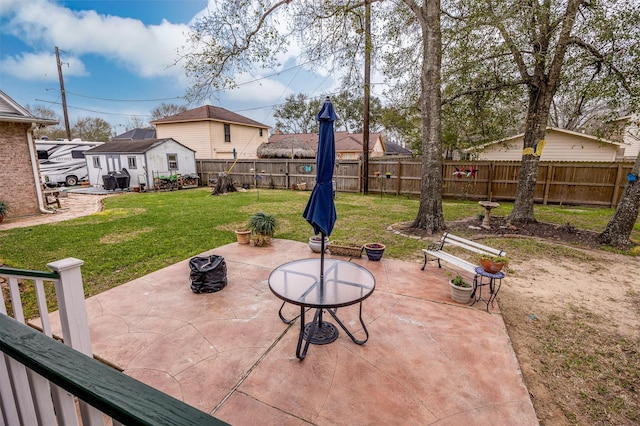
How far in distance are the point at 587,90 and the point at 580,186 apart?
5968 mm

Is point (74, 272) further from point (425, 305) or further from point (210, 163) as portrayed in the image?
point (210, 163)

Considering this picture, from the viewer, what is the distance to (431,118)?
7.57 m

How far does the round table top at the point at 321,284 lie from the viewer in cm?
279

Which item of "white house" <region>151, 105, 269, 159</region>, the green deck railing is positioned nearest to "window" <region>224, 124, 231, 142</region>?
"white house" <region>151, 105, 269, 159</region>

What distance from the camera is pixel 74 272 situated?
2152 mm

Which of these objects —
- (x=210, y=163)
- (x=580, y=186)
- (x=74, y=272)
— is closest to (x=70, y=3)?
(x=210, y=163)

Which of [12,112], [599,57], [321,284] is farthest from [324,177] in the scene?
[12,112]

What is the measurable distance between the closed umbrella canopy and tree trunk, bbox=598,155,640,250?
7.50 metres

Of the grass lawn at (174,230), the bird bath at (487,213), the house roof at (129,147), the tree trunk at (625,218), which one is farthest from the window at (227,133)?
the tree trunk at (625,218)

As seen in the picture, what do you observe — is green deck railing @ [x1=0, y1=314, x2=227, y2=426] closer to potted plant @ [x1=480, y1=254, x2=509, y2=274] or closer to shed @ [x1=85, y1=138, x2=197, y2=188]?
potted plant @ [x1=480, y1=254, x2=509, y2=274]

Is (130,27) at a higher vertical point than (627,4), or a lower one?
higher

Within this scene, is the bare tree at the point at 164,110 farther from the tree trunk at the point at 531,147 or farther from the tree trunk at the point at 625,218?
the tree trunk at the point at 625,218

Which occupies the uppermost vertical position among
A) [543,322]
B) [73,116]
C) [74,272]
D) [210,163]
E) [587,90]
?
[73,116]

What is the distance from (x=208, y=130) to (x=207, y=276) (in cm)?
1934
